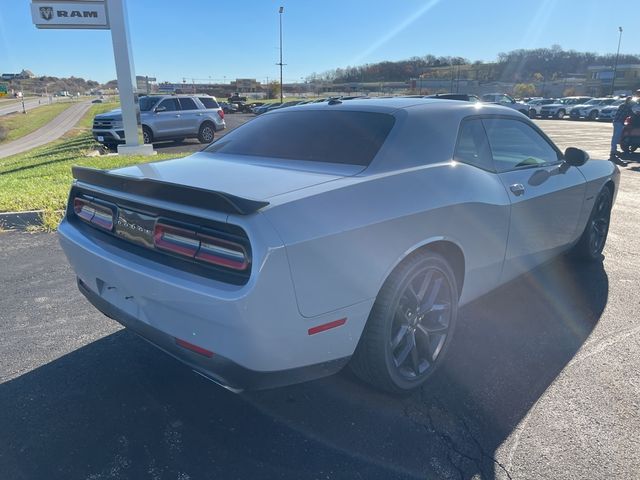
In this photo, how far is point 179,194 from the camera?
2180 mm

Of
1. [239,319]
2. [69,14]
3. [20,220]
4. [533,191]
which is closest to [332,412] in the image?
[239,319]

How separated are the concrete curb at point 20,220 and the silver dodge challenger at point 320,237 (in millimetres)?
3629

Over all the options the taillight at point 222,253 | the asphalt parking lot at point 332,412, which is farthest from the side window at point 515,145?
the taillight at point 222,253

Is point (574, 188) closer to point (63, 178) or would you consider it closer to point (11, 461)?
point (11, 461)

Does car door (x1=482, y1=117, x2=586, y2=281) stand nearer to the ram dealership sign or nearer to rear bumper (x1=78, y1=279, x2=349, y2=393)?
rear bumper (x1=78, y1=279, x2=349, y2=393)

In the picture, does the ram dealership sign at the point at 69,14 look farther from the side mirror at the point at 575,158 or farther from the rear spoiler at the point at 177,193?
the side mirror at the point at 575,158

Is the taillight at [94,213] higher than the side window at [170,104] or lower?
lower

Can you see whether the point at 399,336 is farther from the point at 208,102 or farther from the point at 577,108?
the point at 577,108

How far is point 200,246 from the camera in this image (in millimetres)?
2145

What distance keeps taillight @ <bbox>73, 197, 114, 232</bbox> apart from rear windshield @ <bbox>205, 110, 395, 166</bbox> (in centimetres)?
99

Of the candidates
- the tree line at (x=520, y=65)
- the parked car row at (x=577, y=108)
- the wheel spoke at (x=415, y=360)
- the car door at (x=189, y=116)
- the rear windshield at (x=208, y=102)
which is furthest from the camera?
the tree line at (x=520, y=65)

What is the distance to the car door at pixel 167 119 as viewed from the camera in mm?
16438

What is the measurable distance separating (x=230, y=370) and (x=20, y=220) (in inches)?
210

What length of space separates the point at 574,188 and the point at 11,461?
13.5 ft
